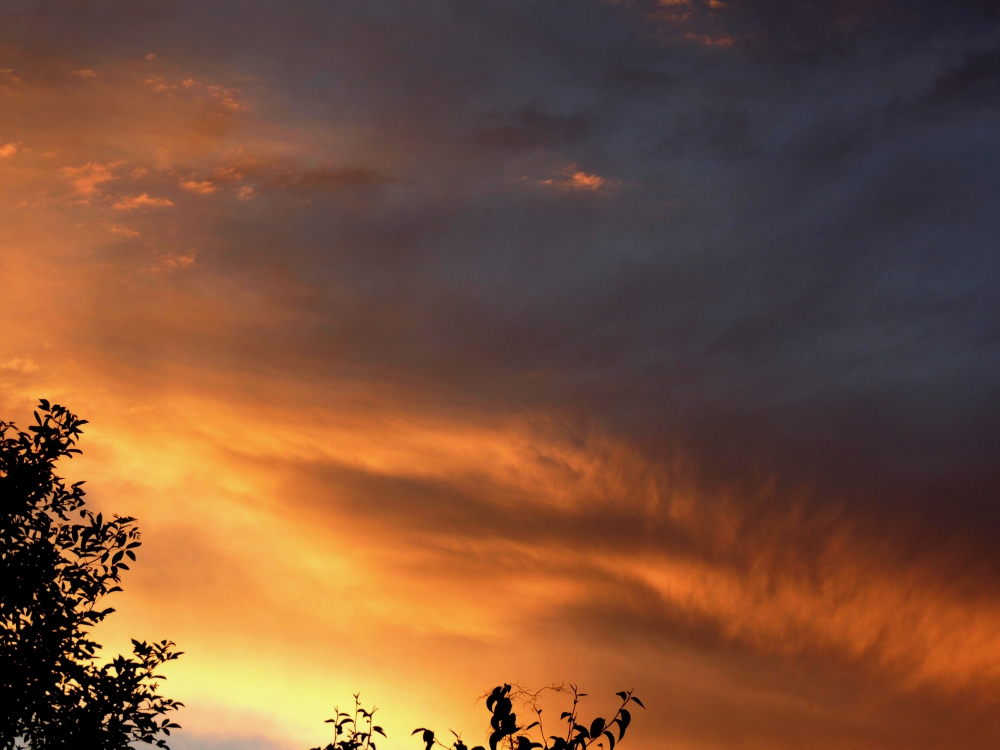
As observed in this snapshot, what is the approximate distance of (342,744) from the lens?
11.8 m

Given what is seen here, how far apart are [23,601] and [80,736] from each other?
2.75 meters

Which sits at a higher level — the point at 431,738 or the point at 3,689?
the point at 3,689

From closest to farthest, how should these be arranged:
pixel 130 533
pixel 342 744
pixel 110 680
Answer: pixel 342 744 < pixel 110 680 < pixel 130 533

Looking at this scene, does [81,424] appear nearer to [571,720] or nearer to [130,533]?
[130,533]

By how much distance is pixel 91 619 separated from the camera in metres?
16.4

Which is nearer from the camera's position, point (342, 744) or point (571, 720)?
point (571, 720)

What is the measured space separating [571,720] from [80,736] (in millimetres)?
11377

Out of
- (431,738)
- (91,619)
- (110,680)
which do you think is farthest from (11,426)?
(431,738)

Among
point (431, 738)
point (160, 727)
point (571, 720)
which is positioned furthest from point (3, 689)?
point (571, 720)

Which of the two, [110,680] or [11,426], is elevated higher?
[11,426]

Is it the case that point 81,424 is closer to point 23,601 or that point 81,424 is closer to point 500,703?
point 23,601

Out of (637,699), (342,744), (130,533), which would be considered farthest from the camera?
(130,533)

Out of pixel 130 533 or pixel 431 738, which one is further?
pixel 130 533

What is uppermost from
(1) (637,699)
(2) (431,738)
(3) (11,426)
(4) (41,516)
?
(3) (11,426)
